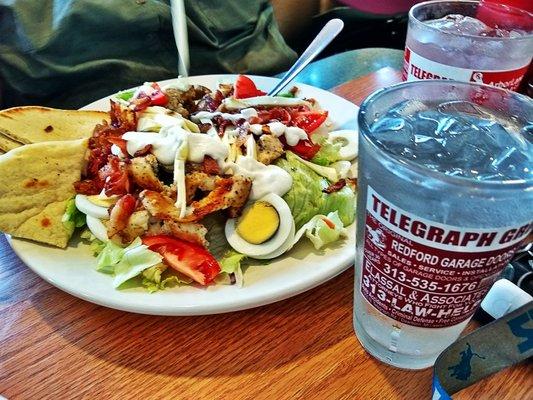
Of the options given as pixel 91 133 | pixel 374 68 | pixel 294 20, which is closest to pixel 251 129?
pixel 91 133

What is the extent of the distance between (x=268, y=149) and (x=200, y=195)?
0.55 feet

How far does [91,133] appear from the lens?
108 centimetres

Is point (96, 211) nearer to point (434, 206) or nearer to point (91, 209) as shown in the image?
point (91, 209)

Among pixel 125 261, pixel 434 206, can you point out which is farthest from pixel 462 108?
pixel 125 261

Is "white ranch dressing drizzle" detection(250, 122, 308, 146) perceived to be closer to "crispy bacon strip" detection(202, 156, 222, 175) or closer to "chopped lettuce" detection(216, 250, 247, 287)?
"crispy bacon strip" detection(202, 156, 222, 175)

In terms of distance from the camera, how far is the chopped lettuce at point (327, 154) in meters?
1.09

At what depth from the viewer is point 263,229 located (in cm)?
87

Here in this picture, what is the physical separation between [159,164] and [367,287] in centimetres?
49

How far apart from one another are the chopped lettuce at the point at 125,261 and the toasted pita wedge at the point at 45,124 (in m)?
0.33

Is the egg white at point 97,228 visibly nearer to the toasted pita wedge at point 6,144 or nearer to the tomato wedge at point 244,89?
the toasted pita wedge at point 6,144

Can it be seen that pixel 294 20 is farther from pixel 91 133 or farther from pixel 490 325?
pixel 490 325

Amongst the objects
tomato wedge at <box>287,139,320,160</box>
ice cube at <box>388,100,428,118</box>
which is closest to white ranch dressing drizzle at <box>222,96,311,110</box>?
tomato wedge at <box>287,139,320,160</box>

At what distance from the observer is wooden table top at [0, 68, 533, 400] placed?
2.19 feet

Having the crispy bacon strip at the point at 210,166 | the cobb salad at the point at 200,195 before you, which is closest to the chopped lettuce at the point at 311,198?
the cobb salad at the point at 200,195
